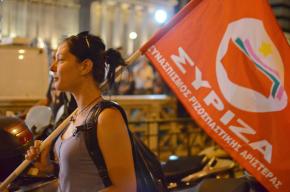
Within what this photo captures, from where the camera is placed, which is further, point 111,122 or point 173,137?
point 173,137

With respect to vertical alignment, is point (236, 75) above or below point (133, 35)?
below

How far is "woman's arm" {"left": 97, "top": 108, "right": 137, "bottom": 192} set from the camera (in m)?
1.98

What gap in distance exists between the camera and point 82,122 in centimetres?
213

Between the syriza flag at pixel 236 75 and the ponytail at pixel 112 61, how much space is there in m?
0.71

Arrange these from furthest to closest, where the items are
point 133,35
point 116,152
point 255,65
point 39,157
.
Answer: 1. point 133,35
2. point 255,65
3. point 39,157
4. point 116,152

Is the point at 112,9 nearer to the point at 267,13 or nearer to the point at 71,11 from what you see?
the point at 71,11

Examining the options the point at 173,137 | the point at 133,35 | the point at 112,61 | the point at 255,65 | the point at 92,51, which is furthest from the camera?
the point at 133,35

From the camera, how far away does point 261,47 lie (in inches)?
115

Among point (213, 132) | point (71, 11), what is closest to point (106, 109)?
point (213, 132)

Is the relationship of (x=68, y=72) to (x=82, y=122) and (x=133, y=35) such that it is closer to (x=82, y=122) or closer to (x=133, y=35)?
(x=82, y=122)

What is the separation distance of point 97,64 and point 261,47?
1222 millimetres

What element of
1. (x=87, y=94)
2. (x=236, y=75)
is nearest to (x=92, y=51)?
(x=87, y=94)

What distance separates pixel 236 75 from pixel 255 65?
5.5 inches

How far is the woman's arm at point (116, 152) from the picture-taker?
1979 millimetres
